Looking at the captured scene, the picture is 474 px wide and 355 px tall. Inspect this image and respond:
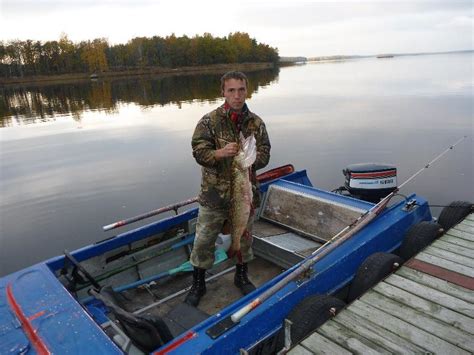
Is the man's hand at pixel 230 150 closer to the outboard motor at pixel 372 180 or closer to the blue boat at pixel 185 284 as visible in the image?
the blue boat at pixel 185 284

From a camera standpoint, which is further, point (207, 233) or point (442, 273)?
point (207, 233)

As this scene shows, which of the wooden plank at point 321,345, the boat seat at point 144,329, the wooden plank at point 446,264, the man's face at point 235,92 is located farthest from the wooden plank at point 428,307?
the man's face at point 235,92

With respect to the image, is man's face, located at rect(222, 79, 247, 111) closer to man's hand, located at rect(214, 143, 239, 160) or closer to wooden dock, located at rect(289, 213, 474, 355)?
man's hand, located at rect(214, 143, 239, 160)

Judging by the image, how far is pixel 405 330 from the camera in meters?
2.98

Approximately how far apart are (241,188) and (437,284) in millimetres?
2212

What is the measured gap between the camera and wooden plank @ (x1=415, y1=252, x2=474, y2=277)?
377cm

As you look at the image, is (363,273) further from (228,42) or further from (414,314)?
(228,42)

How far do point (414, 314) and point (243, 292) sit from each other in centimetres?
199

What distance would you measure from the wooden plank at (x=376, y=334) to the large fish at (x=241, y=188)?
4.02 ft

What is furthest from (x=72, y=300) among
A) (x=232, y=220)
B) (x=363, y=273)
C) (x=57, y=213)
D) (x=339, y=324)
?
(x=57, y=213)

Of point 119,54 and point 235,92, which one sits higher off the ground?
point 119,54

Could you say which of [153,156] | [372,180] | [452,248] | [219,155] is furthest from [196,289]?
[153,156]

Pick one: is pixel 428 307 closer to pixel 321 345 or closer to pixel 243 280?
pixel 321 345

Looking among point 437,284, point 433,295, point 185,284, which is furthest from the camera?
point 185,284
